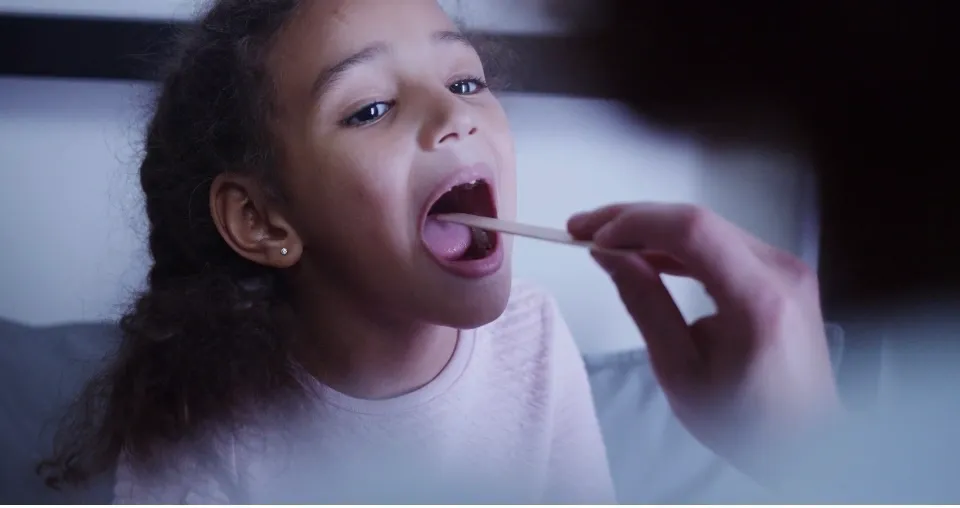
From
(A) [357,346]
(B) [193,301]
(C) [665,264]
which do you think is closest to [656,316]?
(C) [665,264]

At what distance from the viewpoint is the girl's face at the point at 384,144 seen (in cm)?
72

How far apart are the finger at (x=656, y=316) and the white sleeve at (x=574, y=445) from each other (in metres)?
0.08

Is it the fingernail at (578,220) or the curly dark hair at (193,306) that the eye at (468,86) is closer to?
the curly dark hair at (193,306)

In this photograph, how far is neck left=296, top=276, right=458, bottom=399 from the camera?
771 mm

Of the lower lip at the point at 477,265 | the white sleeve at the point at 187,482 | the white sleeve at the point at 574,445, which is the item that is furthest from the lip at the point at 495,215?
the white sleeve at the point at 187,482

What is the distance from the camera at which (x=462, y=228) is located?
2.50 ft

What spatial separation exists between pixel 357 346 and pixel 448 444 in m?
0.12

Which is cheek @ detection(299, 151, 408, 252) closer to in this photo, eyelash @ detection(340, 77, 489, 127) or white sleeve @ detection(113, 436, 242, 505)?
eyelash @ detection(340, 77, 489, 127)

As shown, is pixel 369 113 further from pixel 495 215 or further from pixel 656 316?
pixel 656 316

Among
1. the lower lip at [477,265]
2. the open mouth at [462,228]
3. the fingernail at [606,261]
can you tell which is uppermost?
the open mouth at [462,228]

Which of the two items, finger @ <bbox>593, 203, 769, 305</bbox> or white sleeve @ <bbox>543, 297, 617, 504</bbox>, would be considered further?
white sleeve @ <bbox>543, 297, 617, 504</bbox>

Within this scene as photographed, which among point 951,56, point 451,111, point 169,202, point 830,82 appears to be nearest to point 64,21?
point 169,202

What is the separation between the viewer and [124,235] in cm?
78

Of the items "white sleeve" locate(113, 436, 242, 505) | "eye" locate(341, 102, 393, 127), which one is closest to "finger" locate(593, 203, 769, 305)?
"eye" locate(341, 102, 393, 127)
